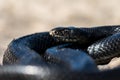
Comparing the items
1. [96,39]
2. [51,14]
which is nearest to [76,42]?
[96,39]

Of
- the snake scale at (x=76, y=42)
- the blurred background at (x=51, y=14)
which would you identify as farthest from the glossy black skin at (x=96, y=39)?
the blurred background at (x=51, y=14)

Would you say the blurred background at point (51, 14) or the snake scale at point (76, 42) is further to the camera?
the blurred background at point (51, 14)

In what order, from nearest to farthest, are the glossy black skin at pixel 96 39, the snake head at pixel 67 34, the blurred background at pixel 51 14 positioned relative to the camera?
the glossy black skin at pixel 96 39 < the snake head at pixel 67 34 < the blurred background at pixel 51 14

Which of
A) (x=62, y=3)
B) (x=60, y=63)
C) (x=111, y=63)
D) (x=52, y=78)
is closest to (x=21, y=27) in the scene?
(x=62, y=3)

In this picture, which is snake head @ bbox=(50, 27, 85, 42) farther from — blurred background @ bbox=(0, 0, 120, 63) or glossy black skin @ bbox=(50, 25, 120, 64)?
blurred background @ bbox=(0, 0, 120, 63)

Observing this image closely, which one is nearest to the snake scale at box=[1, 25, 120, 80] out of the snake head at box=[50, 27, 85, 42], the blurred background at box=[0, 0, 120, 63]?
the snake head at box=[50, 27, 85, 42]

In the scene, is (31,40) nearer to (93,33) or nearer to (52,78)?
(93,33)

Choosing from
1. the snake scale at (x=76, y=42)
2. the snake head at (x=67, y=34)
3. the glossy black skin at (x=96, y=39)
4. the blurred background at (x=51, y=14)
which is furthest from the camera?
the blurred background at (x=51, y=14)

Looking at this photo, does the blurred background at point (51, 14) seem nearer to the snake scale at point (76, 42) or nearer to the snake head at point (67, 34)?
the snake scale at point (76, 42)

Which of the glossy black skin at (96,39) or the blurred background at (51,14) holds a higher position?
the glossy black skin at (96,39)

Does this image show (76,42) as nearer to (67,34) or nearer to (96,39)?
(67,34)
